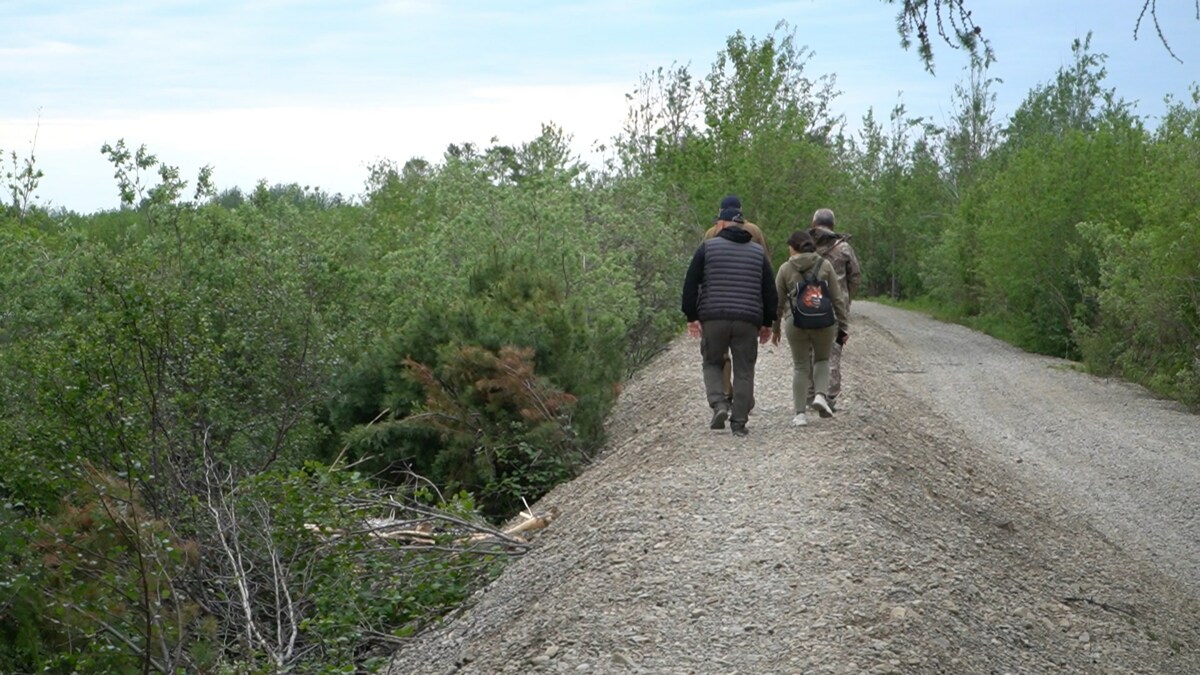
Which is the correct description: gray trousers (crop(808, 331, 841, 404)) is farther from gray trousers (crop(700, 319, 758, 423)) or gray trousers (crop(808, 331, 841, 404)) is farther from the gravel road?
the gravel road

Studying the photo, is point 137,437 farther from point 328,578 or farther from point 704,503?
point 704,503

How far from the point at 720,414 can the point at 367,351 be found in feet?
23.1

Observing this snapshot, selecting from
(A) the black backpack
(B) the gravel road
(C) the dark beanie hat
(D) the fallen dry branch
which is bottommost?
(B) the gravel road

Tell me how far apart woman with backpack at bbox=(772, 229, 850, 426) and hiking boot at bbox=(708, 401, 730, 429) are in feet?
2.13

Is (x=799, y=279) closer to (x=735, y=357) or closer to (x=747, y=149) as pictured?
(x=735, y=357)

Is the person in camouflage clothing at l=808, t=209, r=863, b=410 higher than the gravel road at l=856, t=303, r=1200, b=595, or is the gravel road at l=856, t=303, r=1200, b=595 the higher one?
the person in camouflage clothing at l=808, t=209, r=863, b=410

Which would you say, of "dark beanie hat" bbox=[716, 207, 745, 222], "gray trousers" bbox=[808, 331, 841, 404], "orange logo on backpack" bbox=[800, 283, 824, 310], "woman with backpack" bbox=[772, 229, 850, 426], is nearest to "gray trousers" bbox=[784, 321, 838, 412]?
"woman with backpack" bbox=[772, 229, 850, 426]

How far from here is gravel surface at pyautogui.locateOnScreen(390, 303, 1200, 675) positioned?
7797 mm

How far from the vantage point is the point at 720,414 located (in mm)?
13672

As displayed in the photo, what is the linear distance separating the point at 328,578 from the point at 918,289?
64770 mm

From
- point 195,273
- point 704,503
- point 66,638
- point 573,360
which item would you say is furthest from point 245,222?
point 704,503

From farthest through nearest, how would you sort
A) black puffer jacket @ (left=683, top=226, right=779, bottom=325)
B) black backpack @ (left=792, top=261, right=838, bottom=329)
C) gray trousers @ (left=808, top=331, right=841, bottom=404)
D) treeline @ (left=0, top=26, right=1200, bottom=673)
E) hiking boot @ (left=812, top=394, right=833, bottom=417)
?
gray trousers @ (left=808, top=331, right=841, bottom=404)
hiking boot @ (left=812, top=394, right=833, bottom=417)
black backpack @ (left=792, top=261, right=838, bottom=329)
black puffer jacket @ (left=683, top=226, right=779, bottom=325)
treeline @ (left=0, top=26, right=1200, bottom=673)

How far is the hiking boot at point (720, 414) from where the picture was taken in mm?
13672

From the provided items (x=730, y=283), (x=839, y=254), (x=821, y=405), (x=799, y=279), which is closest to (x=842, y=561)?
(x=730, y=283)
